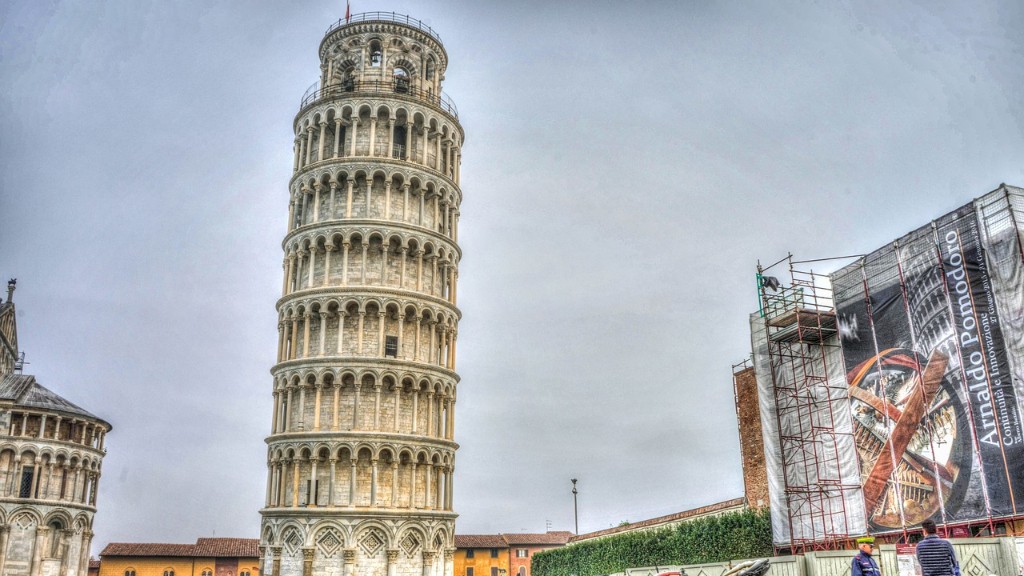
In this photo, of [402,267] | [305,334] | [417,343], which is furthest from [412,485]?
[402,267]

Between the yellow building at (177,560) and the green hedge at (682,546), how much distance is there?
35737 millimetres

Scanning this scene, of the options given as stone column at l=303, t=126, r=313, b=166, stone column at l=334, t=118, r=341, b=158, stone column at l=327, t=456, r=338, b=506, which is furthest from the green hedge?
stone column at l=303, t=126, r=313, b=166

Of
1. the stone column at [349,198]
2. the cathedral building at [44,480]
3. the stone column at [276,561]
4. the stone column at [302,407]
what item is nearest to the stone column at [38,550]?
the cathedral building at [44,480]

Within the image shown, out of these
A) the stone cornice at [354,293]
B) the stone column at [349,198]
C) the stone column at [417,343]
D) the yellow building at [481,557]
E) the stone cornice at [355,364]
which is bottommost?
the yellow building at [481,557]

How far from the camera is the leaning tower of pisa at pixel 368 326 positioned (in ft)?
117

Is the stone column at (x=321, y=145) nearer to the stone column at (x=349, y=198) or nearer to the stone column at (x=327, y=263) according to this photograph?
the stone column at (x=349, y=198)

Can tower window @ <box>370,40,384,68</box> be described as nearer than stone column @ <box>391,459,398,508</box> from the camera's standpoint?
No

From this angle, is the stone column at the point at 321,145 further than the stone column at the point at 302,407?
Yes

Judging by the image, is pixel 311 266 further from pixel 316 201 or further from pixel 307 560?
pixel 307 560

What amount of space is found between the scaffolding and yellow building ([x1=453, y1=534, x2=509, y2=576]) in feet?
165

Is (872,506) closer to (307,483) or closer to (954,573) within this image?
(954,573)

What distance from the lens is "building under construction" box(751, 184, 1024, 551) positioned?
21906mm

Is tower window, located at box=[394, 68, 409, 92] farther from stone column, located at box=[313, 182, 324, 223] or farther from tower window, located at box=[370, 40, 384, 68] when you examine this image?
stone column, located at box=[313, 182, 324, 223]

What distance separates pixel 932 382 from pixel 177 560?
6420 cm
